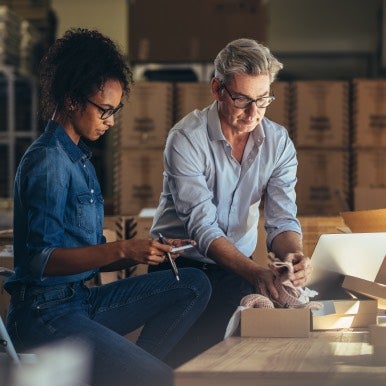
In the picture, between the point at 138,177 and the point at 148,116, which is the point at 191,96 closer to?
the point at 148,116

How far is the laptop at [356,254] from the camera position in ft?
7.44

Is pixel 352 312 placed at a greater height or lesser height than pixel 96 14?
lesser

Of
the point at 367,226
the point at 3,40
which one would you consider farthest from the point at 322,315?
the point at 3,40

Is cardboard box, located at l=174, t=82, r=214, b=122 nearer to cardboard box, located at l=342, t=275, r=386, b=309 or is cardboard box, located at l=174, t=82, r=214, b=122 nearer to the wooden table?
cardboard box, located at l=342, t=275, r=386, b=309

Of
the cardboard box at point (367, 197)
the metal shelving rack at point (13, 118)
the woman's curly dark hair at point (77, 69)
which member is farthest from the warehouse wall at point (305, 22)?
the woman's curly dark hair at point (77, 69)

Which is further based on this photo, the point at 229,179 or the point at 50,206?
the point at 229,179

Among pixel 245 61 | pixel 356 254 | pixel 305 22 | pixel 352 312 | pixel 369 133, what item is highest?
pixel 305 22

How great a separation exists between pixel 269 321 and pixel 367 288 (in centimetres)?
42

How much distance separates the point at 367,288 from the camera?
2332 millimetres

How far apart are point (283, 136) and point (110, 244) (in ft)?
A: 2.90

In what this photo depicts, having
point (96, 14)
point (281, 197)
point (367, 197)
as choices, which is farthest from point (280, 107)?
point (96, 14)

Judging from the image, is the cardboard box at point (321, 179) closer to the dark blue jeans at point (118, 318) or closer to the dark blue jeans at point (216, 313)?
the dark blue jeans at point (216, 313)

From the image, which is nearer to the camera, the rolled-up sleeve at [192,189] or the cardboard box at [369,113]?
the rolled-up sleeve at [192,189]

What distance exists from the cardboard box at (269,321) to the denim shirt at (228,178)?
63 centimetres
